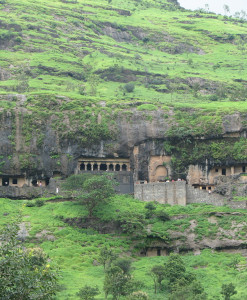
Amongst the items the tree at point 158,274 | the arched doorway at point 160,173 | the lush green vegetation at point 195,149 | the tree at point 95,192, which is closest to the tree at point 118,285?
the tree at point 158,274

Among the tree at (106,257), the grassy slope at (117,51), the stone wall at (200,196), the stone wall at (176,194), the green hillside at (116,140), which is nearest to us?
the tree at (106,257)

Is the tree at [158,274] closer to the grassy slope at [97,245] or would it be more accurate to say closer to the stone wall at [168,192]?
the grassy slope at [97,245]

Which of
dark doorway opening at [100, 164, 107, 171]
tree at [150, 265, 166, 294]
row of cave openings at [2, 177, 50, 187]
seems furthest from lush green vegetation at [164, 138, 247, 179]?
tree at [150, 265, 166, 294]

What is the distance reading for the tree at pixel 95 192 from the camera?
2287 inches

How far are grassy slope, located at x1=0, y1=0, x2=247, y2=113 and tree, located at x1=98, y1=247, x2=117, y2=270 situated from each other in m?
29.5

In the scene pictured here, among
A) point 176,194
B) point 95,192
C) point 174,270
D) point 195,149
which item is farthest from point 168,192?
point 174,270

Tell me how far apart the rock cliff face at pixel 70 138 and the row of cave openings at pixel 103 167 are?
4.49 feet

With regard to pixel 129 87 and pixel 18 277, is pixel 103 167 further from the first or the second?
pixel 18 277

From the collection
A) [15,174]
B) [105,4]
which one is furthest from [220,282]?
[105,4]

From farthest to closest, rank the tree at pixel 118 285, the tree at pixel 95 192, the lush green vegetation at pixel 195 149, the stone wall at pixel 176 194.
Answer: the lush green vegetation at pixel 195 149
the stone wall at pixel 176 194
the tree at pixel 95 192
the tree at pixel 118 285

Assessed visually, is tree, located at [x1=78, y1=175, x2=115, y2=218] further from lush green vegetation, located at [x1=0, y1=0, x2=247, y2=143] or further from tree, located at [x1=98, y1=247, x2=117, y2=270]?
lush green vegetation, located at [x1=0, y1=0, x2=247, y2=143]

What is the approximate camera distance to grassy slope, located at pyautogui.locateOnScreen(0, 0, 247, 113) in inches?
3930

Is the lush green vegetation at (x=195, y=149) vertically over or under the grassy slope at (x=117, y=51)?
under

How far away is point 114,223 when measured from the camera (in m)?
57.4
